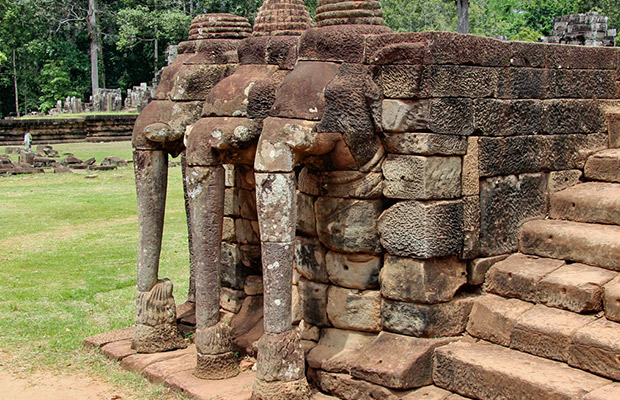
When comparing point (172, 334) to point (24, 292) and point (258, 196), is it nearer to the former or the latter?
point (258, 196)

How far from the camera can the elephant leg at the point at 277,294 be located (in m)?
5.55

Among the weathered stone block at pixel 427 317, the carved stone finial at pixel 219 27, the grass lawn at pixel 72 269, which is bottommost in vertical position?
the grass lawn at pixel 72 269

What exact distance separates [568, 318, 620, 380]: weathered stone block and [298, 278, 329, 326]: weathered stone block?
6.39ft

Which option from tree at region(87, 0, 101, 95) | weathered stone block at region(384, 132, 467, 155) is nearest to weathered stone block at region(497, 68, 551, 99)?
weathered stone block at region(384, 132, 467, 155)

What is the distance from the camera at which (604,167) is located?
21.8 ft

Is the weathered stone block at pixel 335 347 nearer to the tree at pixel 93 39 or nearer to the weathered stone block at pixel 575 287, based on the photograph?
the weathered stone block at pixel 575 287

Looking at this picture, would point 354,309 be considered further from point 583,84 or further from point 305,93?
point 583,84

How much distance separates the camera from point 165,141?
704cm

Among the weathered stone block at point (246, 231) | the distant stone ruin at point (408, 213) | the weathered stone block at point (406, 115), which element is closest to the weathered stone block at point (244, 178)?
the weathered stone block at point (246, 231)

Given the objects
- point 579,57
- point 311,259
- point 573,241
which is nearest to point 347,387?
point 311,259

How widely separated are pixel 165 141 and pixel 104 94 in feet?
124

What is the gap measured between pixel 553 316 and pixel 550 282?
26cm

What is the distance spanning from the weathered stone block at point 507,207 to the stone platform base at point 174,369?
5.56ft

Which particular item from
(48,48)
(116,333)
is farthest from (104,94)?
(116,333)
